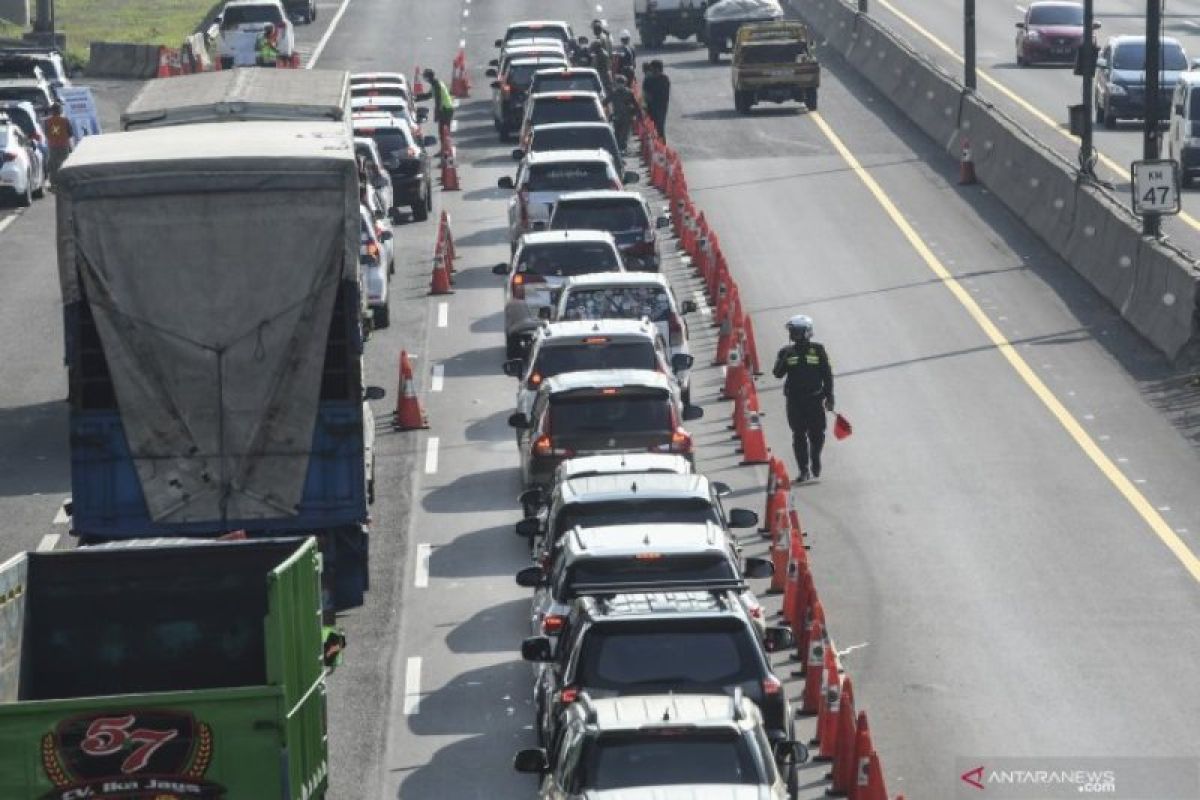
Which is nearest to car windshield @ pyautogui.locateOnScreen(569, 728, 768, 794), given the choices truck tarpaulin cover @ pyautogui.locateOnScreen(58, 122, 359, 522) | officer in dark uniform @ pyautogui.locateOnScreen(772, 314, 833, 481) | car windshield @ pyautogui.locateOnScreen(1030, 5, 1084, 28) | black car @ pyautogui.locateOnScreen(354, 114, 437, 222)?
truck tarpaulin cover @ pyautogui.locateOnScreen(58, 122, 359, 522)

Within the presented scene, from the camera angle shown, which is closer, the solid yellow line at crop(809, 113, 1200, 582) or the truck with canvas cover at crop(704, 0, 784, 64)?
the solid yellow line at crop(809, 113, 1200, 582)

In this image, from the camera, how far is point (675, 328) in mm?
30984

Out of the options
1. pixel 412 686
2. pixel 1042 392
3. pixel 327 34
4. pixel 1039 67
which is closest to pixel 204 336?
pixel 412 686

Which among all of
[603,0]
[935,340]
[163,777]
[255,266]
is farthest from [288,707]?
[603,0]

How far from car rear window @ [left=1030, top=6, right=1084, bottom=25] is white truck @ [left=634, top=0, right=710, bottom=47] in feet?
32.3

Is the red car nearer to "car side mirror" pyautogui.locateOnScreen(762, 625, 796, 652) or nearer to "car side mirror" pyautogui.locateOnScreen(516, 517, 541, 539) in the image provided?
"car side mirror" pyautogui.locateOnScreen(516, 517, 541, 539)

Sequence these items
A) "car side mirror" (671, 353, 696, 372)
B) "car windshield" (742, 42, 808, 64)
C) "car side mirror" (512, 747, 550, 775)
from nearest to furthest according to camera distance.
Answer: "car side mirror" (512, 747, 550, 775), "car side mirror" (671, 353, 696, 372), "car windshield" (742, 42, 808, 64)

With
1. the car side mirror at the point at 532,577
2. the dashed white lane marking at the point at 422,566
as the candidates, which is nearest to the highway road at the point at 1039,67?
the dashed white lane marking at the point at 422,566

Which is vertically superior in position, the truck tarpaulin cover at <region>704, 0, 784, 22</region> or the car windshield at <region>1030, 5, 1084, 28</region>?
the car windshield at <region>1030, 5, 1084, 28</region>

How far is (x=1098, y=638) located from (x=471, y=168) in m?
31.8

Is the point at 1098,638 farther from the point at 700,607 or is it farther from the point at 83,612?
the point at 83,612

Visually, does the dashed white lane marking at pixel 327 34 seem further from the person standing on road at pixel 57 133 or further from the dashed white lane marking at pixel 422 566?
the dashed white lane marking at pixel 422 566

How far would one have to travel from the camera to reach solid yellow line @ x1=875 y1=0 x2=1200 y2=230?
1849 inches

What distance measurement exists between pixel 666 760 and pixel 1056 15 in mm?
50627
